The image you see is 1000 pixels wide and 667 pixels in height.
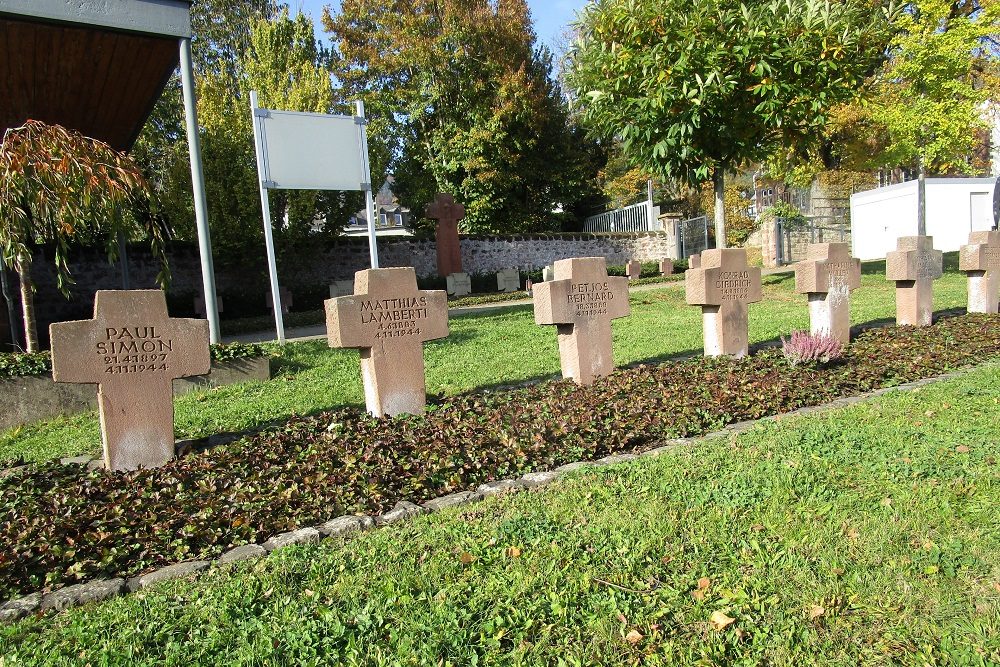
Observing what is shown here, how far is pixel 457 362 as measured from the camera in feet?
28.8

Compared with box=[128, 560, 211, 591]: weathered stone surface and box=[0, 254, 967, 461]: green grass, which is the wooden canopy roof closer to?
box=[0, 254, 967, 461]: green grass

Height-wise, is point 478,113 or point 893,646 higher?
point 478,113

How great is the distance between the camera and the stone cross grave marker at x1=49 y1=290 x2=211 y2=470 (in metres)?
4.61

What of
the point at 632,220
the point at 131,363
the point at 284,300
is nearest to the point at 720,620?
the point at 131,363

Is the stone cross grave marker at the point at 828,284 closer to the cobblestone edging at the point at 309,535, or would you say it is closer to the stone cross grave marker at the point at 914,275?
the stone cross grave marker at the point at 914,275

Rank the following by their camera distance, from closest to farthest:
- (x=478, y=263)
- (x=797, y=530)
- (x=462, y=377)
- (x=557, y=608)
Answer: (x=557, y=608)
(x=797, y=530)
(x=462, y=377)
(x=478, y=263)

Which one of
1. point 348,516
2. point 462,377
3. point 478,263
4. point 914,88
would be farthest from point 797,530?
point 478,263

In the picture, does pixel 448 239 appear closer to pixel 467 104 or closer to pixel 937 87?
pixel 467 104

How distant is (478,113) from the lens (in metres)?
24.1

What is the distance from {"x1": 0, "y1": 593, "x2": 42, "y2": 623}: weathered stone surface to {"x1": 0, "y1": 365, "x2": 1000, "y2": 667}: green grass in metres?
0.11

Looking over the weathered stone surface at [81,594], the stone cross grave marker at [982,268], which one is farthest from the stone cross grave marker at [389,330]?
the stone cross grave marker at [982,268]

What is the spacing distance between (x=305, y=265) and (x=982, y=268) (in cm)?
1634

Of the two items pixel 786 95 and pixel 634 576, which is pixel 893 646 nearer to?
pixel 634 576

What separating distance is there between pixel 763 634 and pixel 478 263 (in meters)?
20.9
